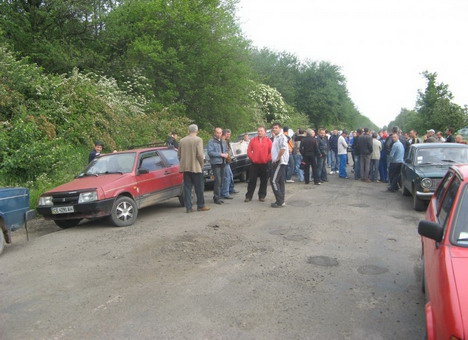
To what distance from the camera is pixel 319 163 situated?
15523 millimetres

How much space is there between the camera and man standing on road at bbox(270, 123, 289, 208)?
1050 centimetres

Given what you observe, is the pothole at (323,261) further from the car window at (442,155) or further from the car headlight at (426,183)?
the car window at (442,155)

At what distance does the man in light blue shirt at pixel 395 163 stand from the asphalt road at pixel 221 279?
3.79 metres

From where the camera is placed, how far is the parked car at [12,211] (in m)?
7.38

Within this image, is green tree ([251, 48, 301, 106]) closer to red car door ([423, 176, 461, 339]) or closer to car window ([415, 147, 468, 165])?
car window ([415, 147, 468, 165])

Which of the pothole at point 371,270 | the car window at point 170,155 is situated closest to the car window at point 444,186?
the pothole at point 371,270

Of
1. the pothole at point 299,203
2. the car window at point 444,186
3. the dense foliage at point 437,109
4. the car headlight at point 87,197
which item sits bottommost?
the pothole at point 299,203

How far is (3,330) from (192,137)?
6301 millimetres

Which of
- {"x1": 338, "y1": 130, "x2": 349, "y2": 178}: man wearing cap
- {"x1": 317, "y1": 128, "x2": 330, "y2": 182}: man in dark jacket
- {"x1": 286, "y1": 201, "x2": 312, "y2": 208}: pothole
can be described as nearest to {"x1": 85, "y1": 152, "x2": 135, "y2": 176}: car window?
{"x1": 286, "y1": 201, "x2": 312, "y2": 208}: pothole

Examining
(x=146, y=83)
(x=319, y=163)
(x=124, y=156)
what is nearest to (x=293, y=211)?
(x=124, y=156)

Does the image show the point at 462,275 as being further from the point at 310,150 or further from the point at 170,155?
the point at 310,150

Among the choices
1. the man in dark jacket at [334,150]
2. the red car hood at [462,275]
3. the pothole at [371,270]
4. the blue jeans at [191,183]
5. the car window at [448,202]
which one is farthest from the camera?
the man in dark jacket at [334,150]

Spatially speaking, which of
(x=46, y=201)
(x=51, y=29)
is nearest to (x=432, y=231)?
(x=46, y=201)

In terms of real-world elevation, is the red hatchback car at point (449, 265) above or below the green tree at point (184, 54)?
below
